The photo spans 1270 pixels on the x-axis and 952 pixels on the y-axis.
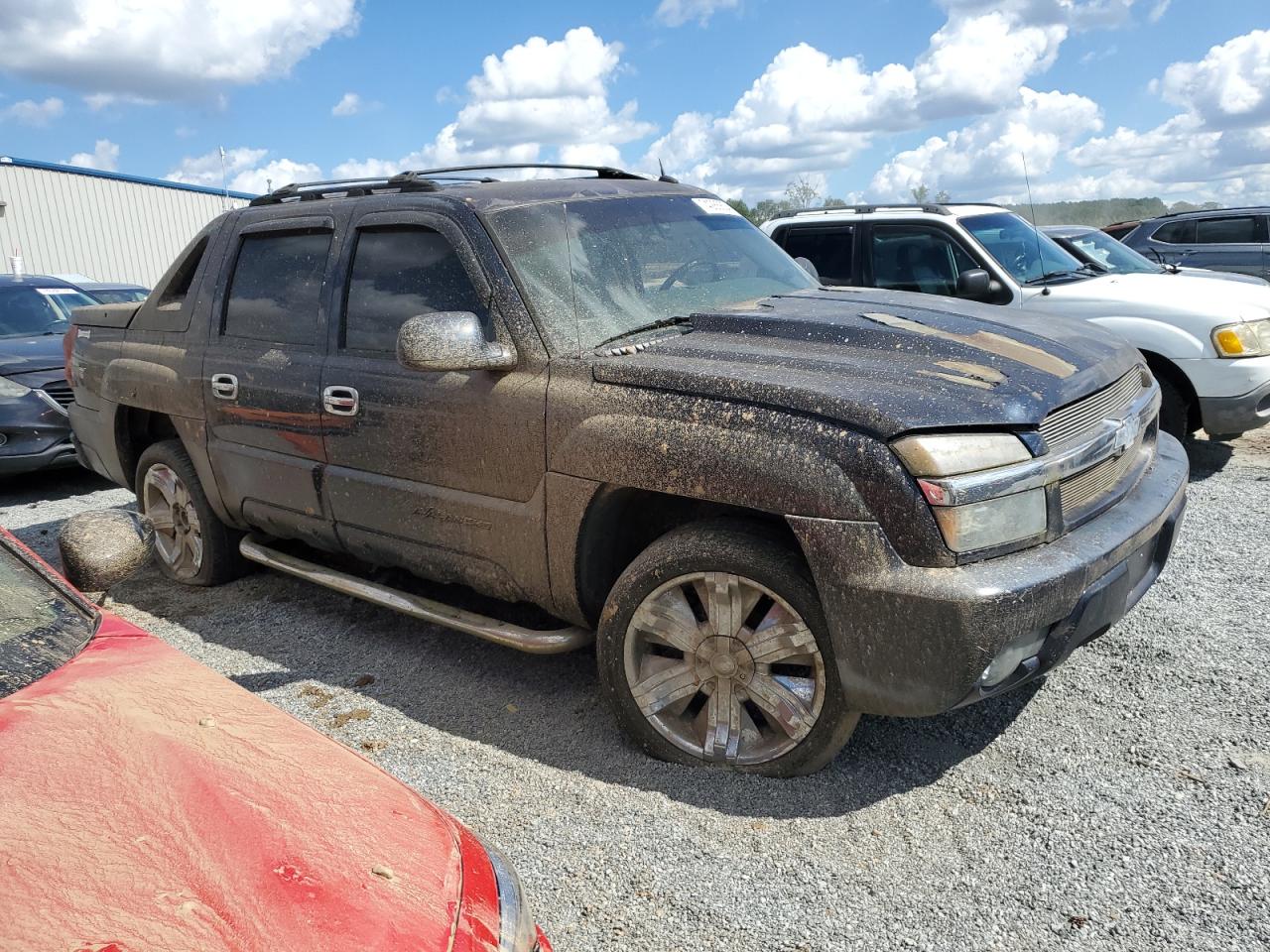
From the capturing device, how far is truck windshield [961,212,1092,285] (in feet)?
24.2

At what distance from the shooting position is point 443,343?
3.30m

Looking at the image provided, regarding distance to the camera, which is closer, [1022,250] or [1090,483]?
[1090,483]

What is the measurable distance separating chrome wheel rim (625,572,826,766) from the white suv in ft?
12.9

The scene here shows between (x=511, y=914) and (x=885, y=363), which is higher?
(x=885, y=363)

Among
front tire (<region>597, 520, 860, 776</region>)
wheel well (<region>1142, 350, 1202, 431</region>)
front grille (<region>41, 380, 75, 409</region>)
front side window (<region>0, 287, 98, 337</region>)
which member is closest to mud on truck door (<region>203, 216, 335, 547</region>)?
front tire (<region>597, 520, 860, 776</region>)

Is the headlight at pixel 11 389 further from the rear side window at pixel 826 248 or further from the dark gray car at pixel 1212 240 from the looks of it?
the dark gray car at pixel 1212 240

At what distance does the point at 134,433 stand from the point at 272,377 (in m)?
1.78

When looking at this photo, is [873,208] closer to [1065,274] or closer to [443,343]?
[1065,274]

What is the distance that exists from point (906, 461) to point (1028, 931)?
1.22 m

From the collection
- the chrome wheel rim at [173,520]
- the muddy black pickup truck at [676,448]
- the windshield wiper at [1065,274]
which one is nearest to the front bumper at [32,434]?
the chrome wheel rim at [173,520]

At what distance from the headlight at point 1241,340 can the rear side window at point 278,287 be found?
18.3ft

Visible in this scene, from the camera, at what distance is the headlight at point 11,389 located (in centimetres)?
764

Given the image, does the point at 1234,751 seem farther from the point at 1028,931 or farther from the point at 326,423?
the point at 326,423

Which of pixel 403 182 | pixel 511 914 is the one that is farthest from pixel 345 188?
pixel 511 914
